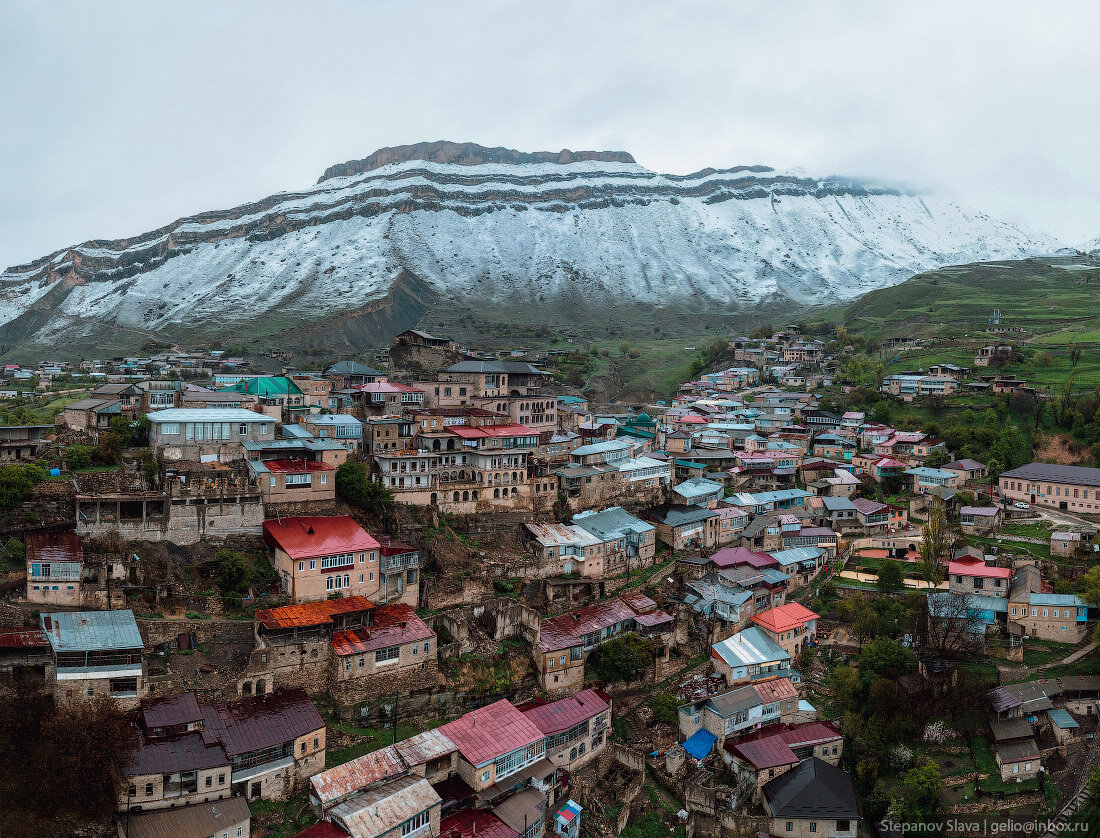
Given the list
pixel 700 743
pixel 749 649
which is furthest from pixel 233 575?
pixel 749 649

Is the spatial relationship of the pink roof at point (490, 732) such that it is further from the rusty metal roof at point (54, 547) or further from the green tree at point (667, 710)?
the rusty metal roof at point (54, 547)

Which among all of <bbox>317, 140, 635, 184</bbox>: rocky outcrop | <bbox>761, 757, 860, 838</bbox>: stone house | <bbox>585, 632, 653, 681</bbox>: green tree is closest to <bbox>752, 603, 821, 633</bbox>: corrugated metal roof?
<bbox>585, 632, 653, 681</bbox>: green tree

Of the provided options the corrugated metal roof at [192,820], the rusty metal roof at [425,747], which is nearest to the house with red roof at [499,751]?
the rusty metal roof at [425,747]

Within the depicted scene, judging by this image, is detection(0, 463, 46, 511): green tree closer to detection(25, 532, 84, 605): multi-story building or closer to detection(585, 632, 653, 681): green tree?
detection(25, 532, 84, 605): multi-story building

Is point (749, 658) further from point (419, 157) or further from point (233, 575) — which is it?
point (419, 157)

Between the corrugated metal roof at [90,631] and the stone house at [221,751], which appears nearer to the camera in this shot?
the stone house at [221,751]

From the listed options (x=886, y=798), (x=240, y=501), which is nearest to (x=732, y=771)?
(x=886, y=798)
